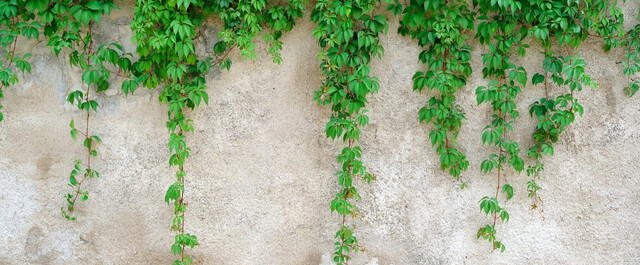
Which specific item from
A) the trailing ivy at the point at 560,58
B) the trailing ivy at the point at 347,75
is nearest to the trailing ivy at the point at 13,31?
the trailing ivy at the point at 347,75

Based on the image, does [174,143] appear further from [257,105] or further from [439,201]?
[439,201]

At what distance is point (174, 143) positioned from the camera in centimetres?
244

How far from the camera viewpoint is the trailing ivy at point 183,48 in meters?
2.34

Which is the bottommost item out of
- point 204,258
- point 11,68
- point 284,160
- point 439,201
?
point 204,258

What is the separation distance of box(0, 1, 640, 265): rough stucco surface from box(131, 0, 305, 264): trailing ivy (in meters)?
0.09

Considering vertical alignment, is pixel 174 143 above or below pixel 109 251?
above

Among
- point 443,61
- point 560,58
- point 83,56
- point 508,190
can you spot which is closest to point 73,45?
point 83,56

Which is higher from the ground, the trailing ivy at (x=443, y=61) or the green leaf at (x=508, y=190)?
the trailing ivy at (x=443, y=61)

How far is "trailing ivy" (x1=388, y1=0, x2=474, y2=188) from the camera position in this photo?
238 centimetres

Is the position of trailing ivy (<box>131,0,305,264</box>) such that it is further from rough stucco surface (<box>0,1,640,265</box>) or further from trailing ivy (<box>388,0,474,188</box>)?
trailing ivy (<box>388,0,474,188</box>)

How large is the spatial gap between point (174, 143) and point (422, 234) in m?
1.42

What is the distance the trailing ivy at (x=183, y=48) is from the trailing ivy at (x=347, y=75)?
0.21 metres

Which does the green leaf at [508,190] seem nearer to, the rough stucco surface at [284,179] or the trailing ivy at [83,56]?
the rough stucco surface at [284,179]

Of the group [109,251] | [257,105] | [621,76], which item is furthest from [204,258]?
[621,76]
